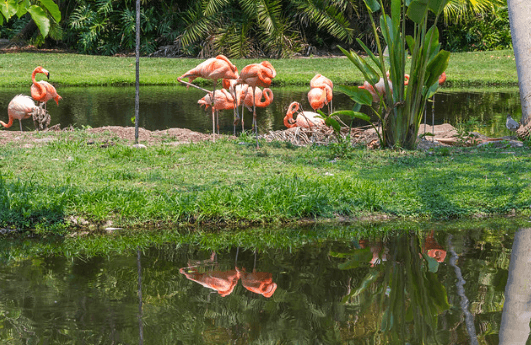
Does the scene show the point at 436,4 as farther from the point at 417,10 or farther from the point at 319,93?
the point at 319,93

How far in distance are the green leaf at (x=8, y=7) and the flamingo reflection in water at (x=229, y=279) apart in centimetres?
185

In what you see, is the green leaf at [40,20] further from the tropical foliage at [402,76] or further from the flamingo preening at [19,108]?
the flamingo preening at [19,108]

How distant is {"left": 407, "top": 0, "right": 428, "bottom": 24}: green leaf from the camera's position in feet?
21.7

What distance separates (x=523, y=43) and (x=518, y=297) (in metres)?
6.03

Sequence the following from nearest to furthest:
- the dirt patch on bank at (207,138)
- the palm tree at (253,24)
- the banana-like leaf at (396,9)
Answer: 1. the banana-like leaf at (396,9)
2. the dirt patch on bank at (207,138)
3. the palm tree at (253,24)

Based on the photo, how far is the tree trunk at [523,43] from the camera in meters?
8.45

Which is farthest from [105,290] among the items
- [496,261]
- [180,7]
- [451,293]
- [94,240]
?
[180,7]

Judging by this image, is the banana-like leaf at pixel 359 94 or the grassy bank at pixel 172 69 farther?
the grassy bank at pixel 172 69

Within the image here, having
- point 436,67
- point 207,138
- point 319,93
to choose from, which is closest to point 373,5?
point 436,67

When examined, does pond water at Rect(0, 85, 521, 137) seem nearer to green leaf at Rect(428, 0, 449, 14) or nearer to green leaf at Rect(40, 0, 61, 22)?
green leaf at Rect(428, 0, 449, 14)

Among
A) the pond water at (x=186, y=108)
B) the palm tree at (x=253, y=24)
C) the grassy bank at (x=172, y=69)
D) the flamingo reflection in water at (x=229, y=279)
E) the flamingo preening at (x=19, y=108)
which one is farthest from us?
the palm tree at (x=253, y=24)

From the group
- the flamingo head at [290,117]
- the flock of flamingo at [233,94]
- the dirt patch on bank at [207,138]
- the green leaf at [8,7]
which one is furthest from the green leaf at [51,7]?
the flamingo head at [290,117]

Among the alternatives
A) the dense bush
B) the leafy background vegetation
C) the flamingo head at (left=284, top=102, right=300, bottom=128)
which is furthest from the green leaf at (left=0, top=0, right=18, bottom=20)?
the dense bush

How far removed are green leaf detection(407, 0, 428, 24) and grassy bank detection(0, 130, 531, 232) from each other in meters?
1.60
